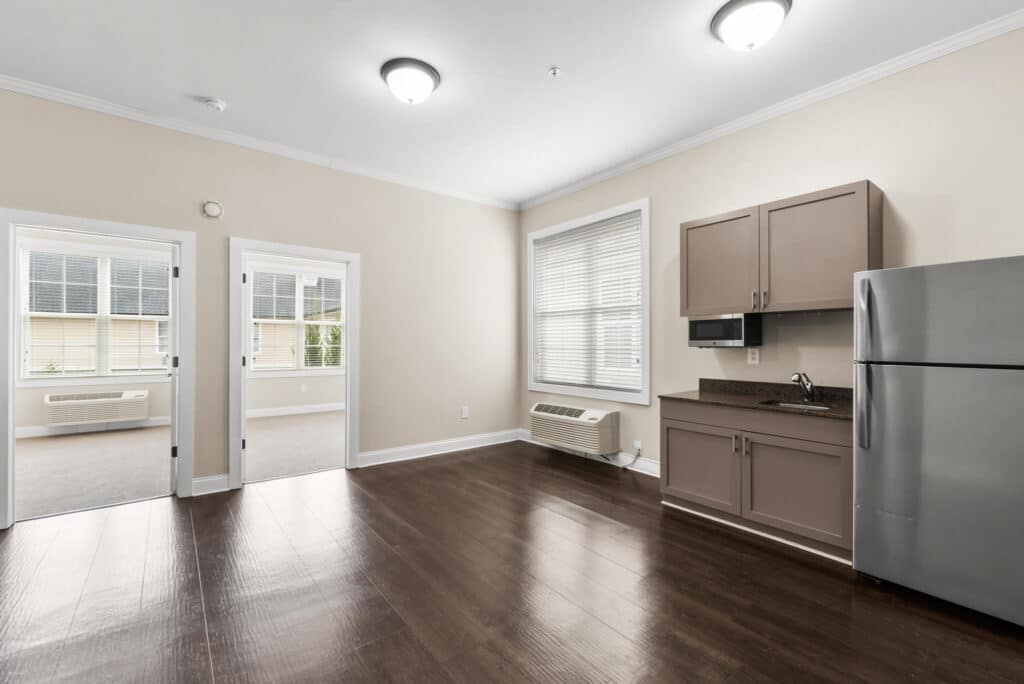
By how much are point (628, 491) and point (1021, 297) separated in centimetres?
260

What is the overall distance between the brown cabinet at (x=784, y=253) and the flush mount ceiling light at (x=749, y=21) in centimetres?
98

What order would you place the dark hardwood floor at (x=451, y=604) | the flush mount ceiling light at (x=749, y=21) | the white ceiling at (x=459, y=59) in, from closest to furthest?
1. the dark hardwood floor at (x=451, y=604)
2. the flush mount ceiling light at (x=749, y=21)
3. the white ceiling at (x=459, y=59)

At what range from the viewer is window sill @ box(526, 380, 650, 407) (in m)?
4.27

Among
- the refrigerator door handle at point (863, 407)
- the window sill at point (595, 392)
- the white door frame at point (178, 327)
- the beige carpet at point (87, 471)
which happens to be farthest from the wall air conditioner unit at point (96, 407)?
the refrigerator door handle at point (863, 407)

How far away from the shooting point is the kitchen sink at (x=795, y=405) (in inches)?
109

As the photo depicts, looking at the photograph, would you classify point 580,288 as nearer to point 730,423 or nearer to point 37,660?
point 730,423

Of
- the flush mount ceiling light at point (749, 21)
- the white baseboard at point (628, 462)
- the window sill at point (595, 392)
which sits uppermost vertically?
the flush mount ceiling light at point (749, 21)

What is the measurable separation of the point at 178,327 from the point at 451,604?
3094 mm

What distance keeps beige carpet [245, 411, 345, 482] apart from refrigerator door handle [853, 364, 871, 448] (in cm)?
Result: 415

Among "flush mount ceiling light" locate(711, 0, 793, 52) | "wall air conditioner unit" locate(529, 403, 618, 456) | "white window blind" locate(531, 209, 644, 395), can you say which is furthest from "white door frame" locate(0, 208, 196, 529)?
"flush mount ceiling light" locate(711, 0, 793, 52)

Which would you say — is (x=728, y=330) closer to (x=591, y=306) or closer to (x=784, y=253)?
(x=784, y=253)

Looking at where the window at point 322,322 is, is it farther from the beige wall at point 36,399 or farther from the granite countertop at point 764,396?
the granite countertop at point 764,396

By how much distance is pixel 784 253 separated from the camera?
9.77ft

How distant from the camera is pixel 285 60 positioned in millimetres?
2803
